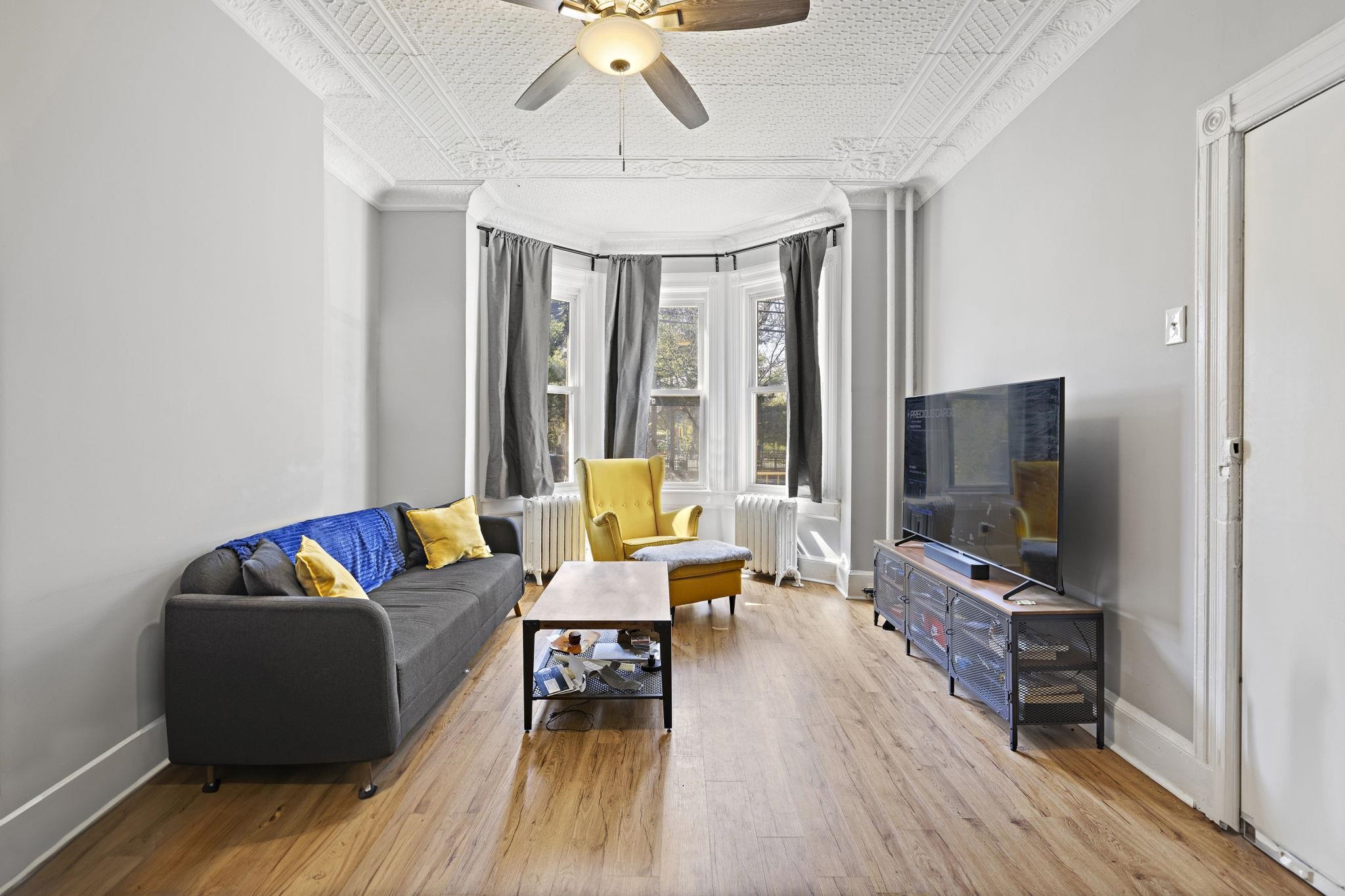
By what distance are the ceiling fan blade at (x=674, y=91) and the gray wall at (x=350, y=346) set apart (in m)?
2.17

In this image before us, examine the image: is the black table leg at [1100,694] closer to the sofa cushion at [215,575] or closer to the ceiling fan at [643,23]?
the ceiling fan at [643,23]

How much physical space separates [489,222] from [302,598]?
343 centimetres

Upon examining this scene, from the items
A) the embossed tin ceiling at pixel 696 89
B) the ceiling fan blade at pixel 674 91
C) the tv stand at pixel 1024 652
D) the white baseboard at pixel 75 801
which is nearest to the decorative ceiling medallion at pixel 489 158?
the embossed tin ceiling at pixel 696 89

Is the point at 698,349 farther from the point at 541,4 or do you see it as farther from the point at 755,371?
the point at 541,4

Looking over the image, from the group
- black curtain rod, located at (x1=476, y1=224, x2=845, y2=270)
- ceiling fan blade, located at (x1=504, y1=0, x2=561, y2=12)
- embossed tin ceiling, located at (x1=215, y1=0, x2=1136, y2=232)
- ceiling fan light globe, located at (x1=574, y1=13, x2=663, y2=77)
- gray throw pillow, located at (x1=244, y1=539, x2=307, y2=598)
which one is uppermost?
embossed tin ceiling, located at (x1=215, y1=0, x2=1136, y2=232)

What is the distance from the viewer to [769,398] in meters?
5.22

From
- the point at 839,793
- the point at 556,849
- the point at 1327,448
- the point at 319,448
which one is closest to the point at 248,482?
the point at 319,448

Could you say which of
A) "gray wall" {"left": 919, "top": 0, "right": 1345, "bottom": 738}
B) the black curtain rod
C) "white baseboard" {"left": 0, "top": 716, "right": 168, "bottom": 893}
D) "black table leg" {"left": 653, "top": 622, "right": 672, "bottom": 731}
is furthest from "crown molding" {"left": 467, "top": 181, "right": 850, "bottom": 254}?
"white baseboard" {"left": 0, "top": 716, "right": 168, "bottom": 893}

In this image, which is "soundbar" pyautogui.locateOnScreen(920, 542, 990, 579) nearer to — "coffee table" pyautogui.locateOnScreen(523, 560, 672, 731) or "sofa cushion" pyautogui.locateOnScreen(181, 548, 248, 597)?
"coffee table" pyautogui.locateOnScreen(523, 560, 672, 731)

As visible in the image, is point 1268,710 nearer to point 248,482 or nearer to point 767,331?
point 248,482

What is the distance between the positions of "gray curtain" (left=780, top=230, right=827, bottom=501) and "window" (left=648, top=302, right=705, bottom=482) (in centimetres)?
85

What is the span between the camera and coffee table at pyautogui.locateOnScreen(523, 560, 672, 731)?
251 centimetres

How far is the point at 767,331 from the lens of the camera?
521 centimetres

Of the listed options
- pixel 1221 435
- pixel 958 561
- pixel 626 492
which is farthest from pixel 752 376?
pixel 1221 435
